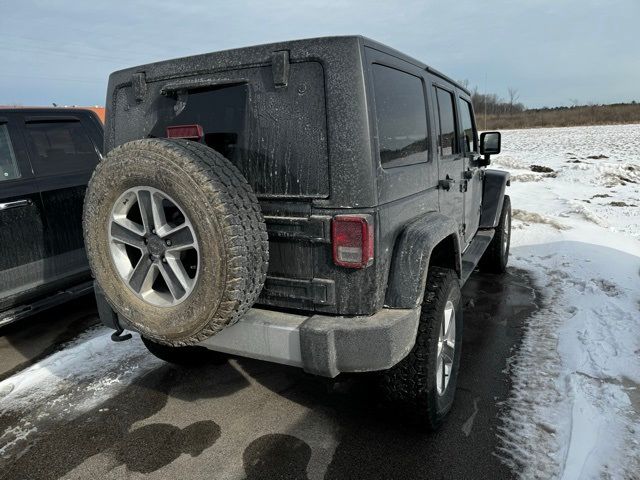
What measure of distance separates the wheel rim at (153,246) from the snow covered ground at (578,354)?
193 centimetres

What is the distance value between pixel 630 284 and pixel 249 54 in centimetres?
447

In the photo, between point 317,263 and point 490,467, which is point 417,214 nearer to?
point 317,263

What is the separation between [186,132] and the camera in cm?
241

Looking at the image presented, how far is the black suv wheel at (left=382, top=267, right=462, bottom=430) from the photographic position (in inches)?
95.2

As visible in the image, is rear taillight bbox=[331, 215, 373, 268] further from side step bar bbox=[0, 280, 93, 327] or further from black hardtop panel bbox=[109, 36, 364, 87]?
side step bar bbox=[0, 280, 93, 327]

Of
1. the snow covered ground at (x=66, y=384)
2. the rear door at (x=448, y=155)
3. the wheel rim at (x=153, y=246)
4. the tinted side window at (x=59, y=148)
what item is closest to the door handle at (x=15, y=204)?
the tinted side window at (x=59, y=148)

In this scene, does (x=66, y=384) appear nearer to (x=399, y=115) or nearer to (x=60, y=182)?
(x=60, y=182)

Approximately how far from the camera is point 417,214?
2.60 meters

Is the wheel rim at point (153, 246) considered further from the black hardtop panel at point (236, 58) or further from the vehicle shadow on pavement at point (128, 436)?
the vehicle shadow on pavement at point (128, 436)

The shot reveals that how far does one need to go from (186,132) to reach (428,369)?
1.79 metres

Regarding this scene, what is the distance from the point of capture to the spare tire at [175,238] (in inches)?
78.8

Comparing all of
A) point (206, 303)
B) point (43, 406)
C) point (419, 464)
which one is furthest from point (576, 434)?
point (43, 406)

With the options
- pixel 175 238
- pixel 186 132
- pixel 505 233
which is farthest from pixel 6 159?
pixel 505 233

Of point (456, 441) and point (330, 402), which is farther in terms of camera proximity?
point (330, 402)
